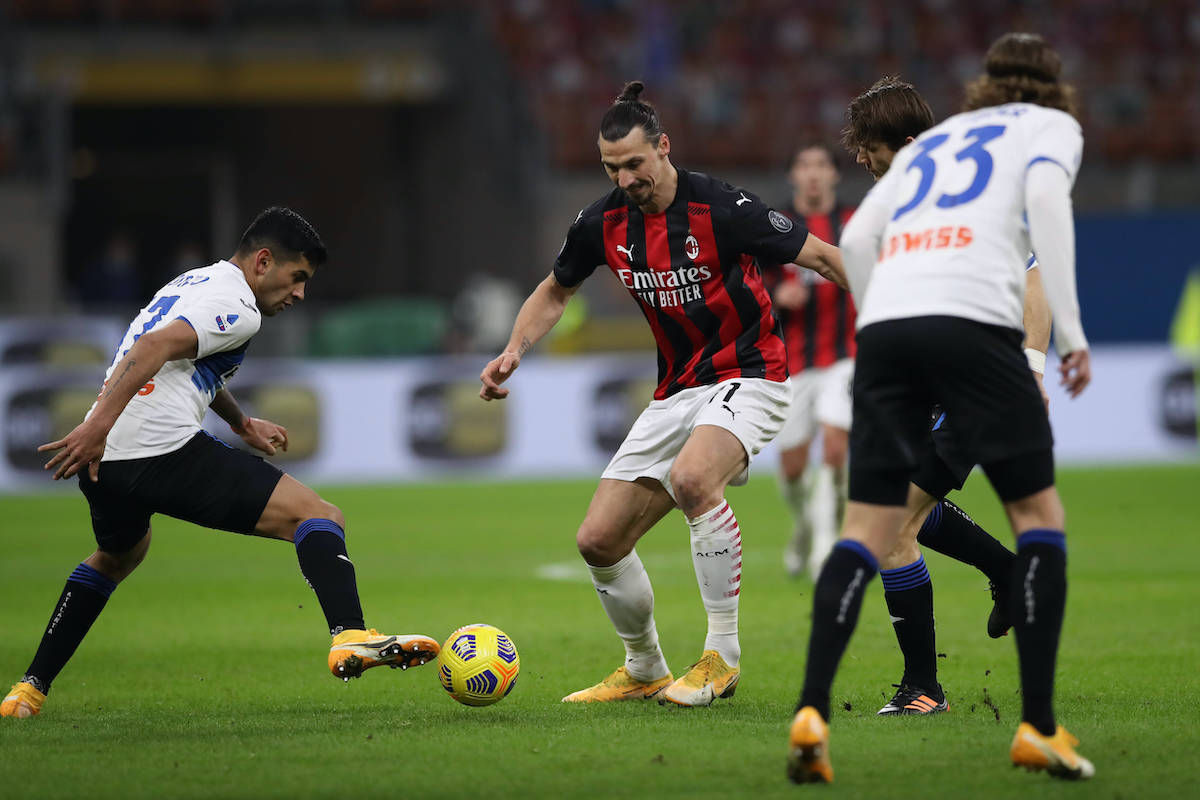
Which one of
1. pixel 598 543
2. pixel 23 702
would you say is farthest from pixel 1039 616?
pixel 23 702

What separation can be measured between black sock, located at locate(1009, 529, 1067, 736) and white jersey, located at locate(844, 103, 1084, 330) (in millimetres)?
668

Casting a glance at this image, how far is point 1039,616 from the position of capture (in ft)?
14.5

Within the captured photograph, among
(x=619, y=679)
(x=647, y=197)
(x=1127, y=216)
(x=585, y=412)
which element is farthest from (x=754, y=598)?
(x=1127, y=216)

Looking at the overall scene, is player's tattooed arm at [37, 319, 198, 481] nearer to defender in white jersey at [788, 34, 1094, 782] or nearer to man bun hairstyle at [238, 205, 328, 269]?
man bun hairstyle at [238, 205, 328, 269]

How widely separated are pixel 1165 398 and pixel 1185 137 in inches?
372

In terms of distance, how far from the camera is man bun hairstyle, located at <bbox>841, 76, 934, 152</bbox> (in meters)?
5.33

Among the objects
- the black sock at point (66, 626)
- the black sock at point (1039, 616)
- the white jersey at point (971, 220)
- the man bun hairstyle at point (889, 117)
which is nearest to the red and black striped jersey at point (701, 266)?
the man bun hairstyle at point (889, 117)

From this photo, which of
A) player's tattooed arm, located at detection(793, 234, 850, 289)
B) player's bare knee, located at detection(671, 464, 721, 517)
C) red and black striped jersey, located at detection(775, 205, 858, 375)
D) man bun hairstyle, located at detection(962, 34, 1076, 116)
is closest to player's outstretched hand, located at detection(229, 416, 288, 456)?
player's bare knee, located at detection(671, 464, 721, 517)

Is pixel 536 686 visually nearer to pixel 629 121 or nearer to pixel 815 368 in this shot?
pixel 629 121

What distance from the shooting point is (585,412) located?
700 inches

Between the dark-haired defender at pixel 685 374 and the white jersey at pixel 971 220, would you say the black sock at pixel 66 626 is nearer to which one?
the dark-haired defender at pixel 685 374

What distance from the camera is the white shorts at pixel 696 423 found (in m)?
5.96

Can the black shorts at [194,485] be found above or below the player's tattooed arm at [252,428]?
below

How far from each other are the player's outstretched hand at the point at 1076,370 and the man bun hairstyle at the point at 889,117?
123 centimetres
